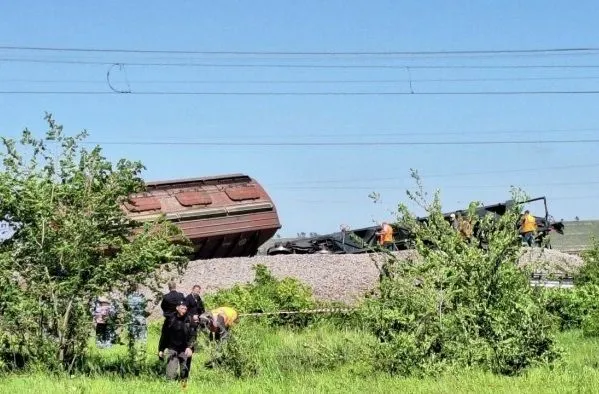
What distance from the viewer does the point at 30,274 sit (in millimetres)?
14984

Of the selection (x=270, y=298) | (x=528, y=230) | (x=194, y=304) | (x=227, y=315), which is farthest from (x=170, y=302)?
(x=528, y=230)

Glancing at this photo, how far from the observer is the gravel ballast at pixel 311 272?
27250 millimetres

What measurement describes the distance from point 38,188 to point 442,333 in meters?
6.77

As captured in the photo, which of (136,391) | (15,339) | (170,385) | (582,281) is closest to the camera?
(136,391)

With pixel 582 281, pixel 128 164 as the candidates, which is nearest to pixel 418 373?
pixel 128 164

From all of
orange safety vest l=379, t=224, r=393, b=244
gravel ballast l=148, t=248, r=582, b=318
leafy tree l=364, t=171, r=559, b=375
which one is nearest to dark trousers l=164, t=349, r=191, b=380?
leafy tree l=364, t=171, r=559, b=375

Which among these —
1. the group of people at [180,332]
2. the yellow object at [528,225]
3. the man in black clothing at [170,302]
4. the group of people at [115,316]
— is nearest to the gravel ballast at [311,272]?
the yellow object at [528,225]

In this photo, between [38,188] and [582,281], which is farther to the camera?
[582,281]

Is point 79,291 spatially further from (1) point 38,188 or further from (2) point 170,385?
(2) point 170,385

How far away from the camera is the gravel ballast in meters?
27.2

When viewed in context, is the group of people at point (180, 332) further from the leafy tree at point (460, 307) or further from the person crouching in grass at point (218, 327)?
the leafy tree at point (460, 307)

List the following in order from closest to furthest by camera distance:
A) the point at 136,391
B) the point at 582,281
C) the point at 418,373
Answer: the point at 136,391, the point at 418,373, the point at 582,281

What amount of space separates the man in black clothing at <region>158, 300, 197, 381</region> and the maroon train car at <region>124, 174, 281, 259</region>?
45.9 feet

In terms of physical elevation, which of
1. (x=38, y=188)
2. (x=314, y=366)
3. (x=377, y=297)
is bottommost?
(x=314, y=366)
